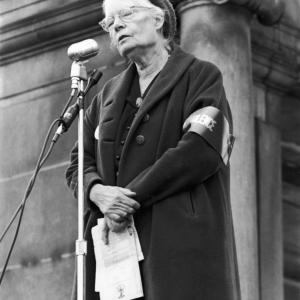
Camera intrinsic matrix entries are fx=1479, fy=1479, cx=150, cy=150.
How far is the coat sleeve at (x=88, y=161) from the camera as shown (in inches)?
270

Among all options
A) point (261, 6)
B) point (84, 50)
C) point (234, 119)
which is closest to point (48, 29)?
point (261, 6)

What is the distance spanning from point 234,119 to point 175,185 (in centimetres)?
287

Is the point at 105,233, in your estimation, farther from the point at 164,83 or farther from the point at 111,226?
the point at 164,83

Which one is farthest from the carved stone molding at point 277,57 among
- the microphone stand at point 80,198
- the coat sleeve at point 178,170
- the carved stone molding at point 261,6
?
the coat sleeve at point 178,170

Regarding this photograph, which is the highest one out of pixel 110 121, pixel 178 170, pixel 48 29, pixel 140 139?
pixel 48 29

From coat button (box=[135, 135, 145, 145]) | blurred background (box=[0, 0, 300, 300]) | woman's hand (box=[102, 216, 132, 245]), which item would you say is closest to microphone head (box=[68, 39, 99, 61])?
coat button (box=[135, 135, 145, 145])

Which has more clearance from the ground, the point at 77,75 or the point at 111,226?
the point at 77,75

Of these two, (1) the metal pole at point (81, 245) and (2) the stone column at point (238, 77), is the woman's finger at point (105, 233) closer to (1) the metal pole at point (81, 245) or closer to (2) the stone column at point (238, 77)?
(1) the metal pole at point (81, 245)

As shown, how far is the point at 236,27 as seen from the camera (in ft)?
A: 31.5

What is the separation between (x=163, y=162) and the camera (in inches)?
262

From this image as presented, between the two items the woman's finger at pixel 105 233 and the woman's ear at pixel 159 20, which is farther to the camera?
the woman's ear at pixel 159 20

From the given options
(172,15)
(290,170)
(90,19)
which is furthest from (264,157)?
(172,15)

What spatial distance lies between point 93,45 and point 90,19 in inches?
122

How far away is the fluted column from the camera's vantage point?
9.27 metres
